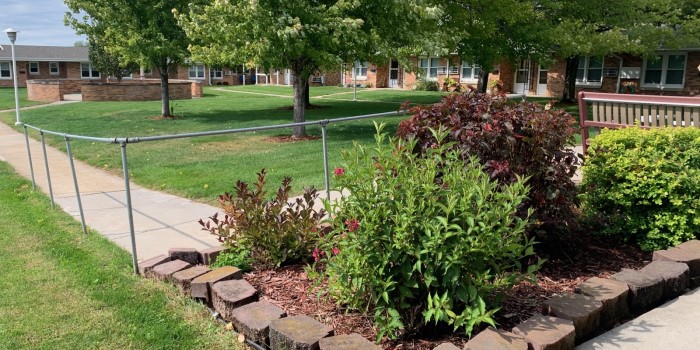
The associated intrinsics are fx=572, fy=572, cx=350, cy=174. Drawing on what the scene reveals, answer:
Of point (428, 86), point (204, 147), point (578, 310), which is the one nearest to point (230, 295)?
point (578, 310)

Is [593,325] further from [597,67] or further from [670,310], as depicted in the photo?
[597,67]

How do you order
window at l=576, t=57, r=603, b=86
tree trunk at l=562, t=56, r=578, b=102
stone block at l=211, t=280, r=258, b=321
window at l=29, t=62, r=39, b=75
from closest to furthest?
stone block at l=211, t=280, r=258, b=321
tree trunk at l=562, t=56, r=578, b=102
window at l=576, t=57, r=603, b=86
window at l=29, t=62, r=39, b=75

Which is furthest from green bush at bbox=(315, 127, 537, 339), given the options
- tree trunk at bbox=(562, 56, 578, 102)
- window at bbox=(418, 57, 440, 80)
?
window at bbox=(418, 57, 440, 80)

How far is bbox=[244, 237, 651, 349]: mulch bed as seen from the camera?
3361 mm

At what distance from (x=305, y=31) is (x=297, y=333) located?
408 inches

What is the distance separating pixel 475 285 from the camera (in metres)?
3.15

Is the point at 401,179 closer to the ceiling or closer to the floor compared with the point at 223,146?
closer to the ceiling

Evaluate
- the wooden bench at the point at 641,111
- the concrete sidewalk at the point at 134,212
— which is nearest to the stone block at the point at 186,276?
the concrete sidewalk at the point at 134,212

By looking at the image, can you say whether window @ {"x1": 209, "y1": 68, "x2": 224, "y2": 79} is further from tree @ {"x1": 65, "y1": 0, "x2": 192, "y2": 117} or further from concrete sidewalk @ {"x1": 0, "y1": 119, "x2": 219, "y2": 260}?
concrete sidewalk @ {"x1": 0, "y1": 119, "x2": 219, "y2": 260}

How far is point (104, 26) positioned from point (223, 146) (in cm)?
998

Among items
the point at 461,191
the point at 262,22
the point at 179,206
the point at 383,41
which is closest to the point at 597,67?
the point at 383,41

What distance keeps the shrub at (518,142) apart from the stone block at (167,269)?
202 centimetres

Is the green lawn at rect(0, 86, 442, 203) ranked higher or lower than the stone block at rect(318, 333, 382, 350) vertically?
lower

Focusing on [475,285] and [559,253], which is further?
[559,253]
